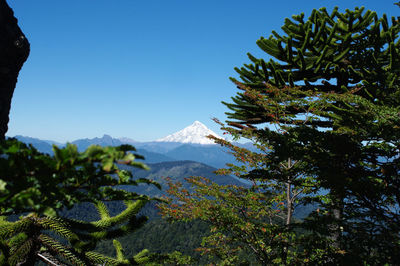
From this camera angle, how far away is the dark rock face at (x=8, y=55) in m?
Result: 3.54

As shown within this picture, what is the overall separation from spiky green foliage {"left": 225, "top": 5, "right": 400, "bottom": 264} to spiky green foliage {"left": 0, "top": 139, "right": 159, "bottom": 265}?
4.02m

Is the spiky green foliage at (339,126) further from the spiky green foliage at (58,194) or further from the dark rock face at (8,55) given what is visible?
the dark rock face at (8,55)

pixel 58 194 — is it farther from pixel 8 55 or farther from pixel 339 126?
pixel 339 126

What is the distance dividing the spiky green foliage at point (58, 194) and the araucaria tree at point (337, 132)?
4008 mm

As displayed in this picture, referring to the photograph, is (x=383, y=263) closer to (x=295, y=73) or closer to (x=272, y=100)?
(x=272, y=100)

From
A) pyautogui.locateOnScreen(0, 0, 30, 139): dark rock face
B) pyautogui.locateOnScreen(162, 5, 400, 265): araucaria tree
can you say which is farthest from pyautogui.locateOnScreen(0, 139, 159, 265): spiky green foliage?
pyautogui.locateOnScreen(162, 5, 400, 265): araucaria tree

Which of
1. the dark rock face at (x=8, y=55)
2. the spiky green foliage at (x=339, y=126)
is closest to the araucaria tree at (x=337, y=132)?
the spiky green foliage at (x=339, y=126)

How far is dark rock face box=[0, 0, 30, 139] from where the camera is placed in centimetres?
354

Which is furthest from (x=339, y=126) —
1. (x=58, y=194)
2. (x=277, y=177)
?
(x=58, y=194)

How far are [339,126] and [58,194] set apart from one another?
795cm

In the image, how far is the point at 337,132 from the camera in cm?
668

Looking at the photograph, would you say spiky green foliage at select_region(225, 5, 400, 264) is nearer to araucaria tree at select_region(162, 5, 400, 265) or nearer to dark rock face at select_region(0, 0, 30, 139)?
araucaria tree at select_region(162, 5, 400, 265)

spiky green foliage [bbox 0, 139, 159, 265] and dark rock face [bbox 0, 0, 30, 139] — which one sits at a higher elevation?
dark rock face [bbox 0, 0, 30, 139]

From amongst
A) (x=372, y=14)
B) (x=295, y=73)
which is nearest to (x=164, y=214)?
(x=295, y=73)
